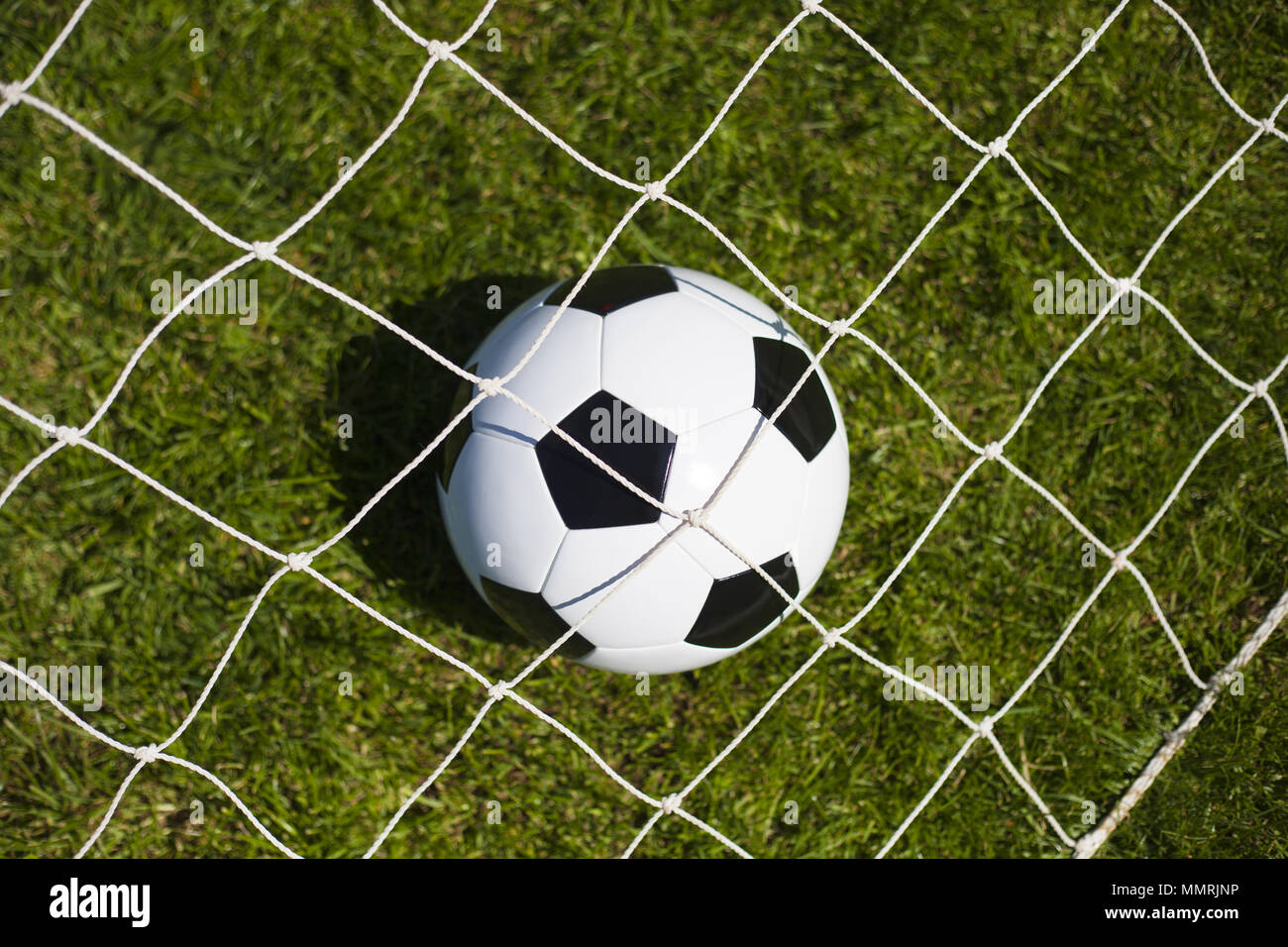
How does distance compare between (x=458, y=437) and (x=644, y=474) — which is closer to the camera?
(x=644, y=474)

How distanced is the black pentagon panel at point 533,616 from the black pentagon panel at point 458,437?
0.20 metres

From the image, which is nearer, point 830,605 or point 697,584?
point 697,584

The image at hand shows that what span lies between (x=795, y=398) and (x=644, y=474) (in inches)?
12.6

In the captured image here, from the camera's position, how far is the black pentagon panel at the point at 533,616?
1704mm

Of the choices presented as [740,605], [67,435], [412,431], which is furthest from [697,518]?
[67,435]

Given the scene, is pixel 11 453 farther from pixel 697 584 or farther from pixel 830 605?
pixel 830 605

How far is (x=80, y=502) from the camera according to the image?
2223 millimetres

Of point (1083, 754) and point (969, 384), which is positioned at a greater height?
point (969, 384)

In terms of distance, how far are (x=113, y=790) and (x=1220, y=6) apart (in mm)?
3248

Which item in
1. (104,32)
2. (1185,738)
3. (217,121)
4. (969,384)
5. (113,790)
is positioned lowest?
(113,790)

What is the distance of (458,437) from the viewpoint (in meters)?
1.78

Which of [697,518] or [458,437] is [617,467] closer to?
[697,518]
